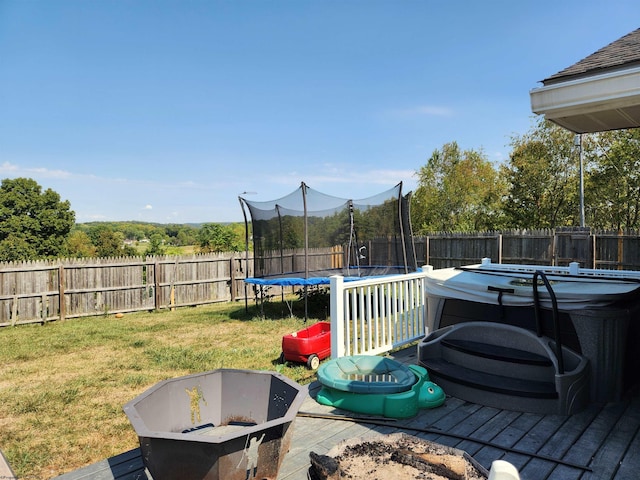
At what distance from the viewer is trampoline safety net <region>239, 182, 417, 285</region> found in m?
8.42

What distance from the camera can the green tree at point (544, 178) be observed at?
607 inches

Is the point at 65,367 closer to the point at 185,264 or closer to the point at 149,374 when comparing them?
the point at 149,374

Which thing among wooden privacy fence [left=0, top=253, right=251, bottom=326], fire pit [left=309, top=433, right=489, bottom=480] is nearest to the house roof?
fire pit [left=309, top=433, right=489, bottom=480]

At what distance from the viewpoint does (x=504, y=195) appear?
56.9 feet

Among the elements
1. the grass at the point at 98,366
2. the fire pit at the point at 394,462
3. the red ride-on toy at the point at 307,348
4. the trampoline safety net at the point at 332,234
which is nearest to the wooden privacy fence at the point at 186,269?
the trampoline safety net at the point at 332,234

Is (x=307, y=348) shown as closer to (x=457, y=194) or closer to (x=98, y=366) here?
(x=98, y=366)

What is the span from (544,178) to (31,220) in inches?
1167

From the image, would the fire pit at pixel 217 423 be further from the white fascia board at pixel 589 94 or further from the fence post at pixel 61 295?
the fence post at pixel 61 295

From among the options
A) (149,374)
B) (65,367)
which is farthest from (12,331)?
(149,374)

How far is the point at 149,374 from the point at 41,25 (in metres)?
7.24

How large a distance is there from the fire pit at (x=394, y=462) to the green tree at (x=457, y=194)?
17.3 meters

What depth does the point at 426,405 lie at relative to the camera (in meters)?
2.79

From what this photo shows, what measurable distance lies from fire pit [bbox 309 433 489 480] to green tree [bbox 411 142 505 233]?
17315 mm

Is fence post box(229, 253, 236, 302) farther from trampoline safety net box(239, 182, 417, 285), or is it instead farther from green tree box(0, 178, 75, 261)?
green tree box(0, 178, 75, 261)
